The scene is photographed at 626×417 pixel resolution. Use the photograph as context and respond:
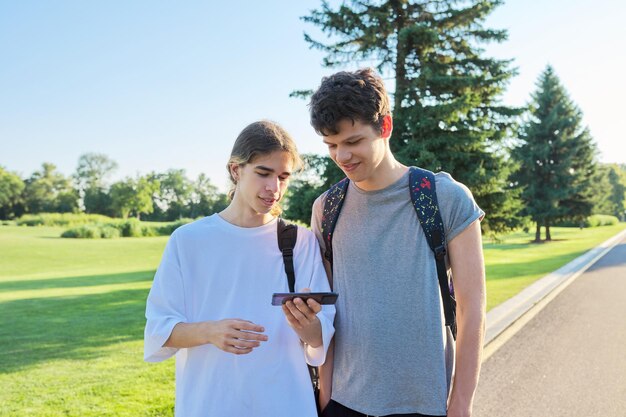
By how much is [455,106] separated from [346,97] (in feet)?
33.1

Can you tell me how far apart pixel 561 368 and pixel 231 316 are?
5310 mm

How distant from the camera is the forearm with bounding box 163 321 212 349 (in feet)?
6.38

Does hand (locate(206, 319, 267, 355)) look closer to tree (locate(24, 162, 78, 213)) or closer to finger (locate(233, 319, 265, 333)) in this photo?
finger (locate(233, 319, 265, 333))

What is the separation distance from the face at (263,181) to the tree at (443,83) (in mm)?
9542

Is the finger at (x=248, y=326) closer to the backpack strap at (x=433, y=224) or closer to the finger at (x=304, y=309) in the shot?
the finger at (x=304, y=309)

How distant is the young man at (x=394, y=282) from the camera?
79.6 inches

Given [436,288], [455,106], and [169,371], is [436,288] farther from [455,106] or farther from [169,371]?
[455,106]

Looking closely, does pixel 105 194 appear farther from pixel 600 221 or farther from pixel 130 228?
pixel 600 221

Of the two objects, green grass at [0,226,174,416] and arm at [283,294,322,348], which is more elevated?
arm at [283,294,322,348]

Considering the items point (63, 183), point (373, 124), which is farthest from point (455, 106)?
point (63, 183)

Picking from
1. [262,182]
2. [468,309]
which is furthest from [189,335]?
[468,309]

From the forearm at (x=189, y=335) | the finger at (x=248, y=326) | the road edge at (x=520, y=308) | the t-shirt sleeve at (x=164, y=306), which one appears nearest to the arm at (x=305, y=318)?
the finger at (x=248, y=326)

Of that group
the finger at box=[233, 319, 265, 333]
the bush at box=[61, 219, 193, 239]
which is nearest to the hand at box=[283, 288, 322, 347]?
the finger at box=[233, 319, 265, 333]

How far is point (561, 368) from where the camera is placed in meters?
6.10
